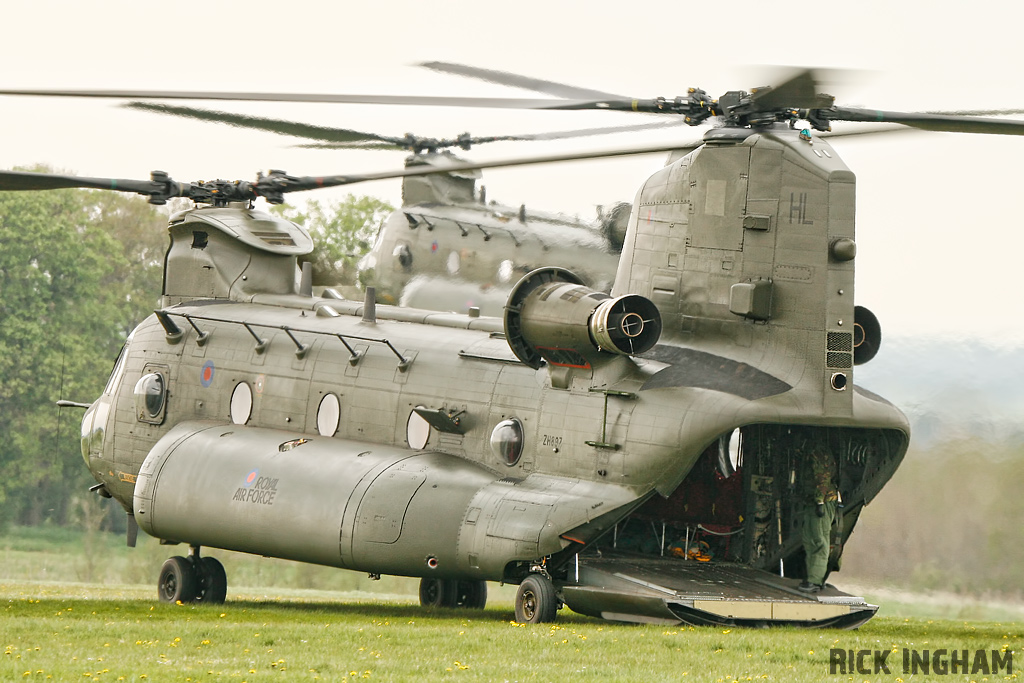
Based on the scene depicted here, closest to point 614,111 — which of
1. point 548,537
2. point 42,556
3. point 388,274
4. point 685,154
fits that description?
point 685,154

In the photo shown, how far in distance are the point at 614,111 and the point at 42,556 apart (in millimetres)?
32458

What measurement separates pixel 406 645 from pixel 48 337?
35.8 meters

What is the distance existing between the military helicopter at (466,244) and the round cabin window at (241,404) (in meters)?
4.50

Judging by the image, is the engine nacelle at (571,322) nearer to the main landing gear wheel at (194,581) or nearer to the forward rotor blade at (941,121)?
the forward rotor blade at (941,121)

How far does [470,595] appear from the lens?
2234cm

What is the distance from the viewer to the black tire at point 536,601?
17.3 meters

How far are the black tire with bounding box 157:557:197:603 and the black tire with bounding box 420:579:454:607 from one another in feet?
11.1

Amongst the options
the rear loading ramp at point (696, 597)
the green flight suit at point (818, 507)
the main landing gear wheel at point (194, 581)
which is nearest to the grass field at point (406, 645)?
the rear loading ramp at point (696, 597)

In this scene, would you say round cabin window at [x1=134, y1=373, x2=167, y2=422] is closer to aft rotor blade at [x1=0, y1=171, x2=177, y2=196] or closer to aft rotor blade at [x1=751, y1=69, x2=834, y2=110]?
aft rotor blade at [x1=0, y1=171, x2=177, y2=196]

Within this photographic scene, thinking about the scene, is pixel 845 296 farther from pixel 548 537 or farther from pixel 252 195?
pixel 252 195

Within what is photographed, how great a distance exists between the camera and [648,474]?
677 inches

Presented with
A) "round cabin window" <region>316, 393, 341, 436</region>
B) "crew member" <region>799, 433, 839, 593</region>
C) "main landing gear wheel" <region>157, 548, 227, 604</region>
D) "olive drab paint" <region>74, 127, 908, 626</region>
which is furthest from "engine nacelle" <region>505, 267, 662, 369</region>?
"main landing gear wheel" <region>157, 548, 227, 604</region>

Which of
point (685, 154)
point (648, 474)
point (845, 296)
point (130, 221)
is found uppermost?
point (130, 221)

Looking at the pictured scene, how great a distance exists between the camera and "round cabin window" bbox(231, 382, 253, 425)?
2188 centimetres
